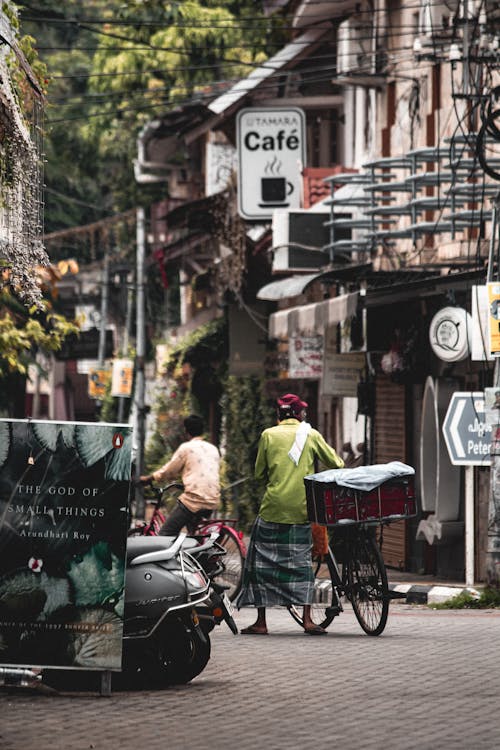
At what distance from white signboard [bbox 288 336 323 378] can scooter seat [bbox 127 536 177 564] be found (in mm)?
17782

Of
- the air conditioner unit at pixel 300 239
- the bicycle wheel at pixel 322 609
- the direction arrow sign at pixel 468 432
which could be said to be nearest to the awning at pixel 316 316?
the air conditioner unit at pixel 300 239

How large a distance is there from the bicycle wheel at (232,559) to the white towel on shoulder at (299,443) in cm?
198

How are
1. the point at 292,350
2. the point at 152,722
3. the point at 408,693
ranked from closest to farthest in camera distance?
1. the point at 152,722
2. the point at 408,693
3. the point at 292,350

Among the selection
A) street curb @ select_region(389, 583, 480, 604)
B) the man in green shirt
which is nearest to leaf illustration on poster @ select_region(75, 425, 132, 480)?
the man in green shirt

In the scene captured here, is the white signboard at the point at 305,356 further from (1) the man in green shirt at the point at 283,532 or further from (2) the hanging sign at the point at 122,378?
(2) the hanging sign at the point at 122,378

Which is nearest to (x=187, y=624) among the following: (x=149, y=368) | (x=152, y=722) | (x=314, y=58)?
(x=152, y=722)

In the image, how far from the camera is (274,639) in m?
13.8

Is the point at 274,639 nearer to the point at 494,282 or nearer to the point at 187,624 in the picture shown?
the point at 187,624

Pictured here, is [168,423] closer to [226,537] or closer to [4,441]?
[226,537]

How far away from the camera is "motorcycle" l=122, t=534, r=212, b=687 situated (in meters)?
10.8

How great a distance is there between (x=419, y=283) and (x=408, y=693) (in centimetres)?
A: 1014

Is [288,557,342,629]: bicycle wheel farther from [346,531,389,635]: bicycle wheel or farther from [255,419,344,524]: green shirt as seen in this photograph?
[255,419,344,524]: green shirt

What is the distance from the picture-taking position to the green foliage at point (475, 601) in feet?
55.4

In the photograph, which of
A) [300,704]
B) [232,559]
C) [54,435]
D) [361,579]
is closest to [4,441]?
[54,435]
